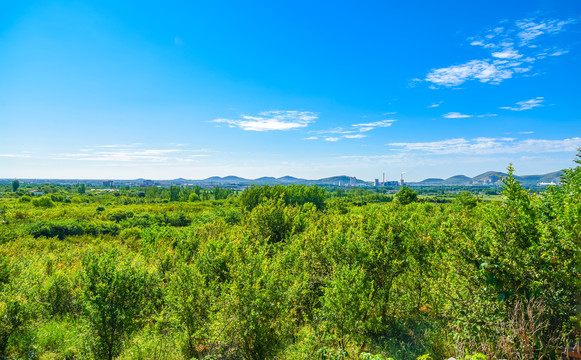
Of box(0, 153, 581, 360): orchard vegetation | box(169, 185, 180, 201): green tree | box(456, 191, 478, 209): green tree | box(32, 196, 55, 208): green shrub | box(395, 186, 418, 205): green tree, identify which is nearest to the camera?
box(0, 153, 581, 360): orchard vegetation

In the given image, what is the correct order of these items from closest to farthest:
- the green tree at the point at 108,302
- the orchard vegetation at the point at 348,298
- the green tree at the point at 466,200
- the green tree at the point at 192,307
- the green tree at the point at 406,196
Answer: the orchard vegetation at the point at 348,298
the green tree at the point at 108,302
the green tree at the point at 192,307
the green tree at the point at 466,200
the green tree at the point at 406,196

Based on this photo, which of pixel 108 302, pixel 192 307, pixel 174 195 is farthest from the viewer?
pixel 174 195

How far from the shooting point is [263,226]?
103 ft

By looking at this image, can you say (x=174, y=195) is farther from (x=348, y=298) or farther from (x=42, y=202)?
(x=348, y=298)

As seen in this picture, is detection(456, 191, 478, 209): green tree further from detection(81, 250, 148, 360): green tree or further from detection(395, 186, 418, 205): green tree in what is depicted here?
detection(81, 250, 148, 360): green tree

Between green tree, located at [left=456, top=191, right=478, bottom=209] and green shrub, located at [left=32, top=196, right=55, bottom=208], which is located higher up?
green tree, located at [left=456, top=191, right=478, bottom=209]

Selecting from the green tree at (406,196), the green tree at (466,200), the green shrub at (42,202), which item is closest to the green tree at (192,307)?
the green tree at (466,200)

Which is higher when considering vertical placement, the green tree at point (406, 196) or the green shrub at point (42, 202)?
the green tree at point (406, 196)

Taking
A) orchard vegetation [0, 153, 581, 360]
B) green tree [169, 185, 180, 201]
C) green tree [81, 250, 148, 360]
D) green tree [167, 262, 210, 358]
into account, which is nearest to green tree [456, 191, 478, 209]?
orchard vegetation [0, 153, 581, 360]

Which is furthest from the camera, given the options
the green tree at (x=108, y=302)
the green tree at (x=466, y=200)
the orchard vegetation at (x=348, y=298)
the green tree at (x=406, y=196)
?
the green tree at (x=406, y=196)

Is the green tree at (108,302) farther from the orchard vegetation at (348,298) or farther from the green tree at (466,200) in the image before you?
the green tree at (466,200)

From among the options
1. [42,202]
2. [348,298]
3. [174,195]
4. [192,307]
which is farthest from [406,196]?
[174,195]

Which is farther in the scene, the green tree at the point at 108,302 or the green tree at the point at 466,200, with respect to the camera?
the green tree at the point at 466,200

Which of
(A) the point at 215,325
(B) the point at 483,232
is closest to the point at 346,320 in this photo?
(A) the point at 215,325
